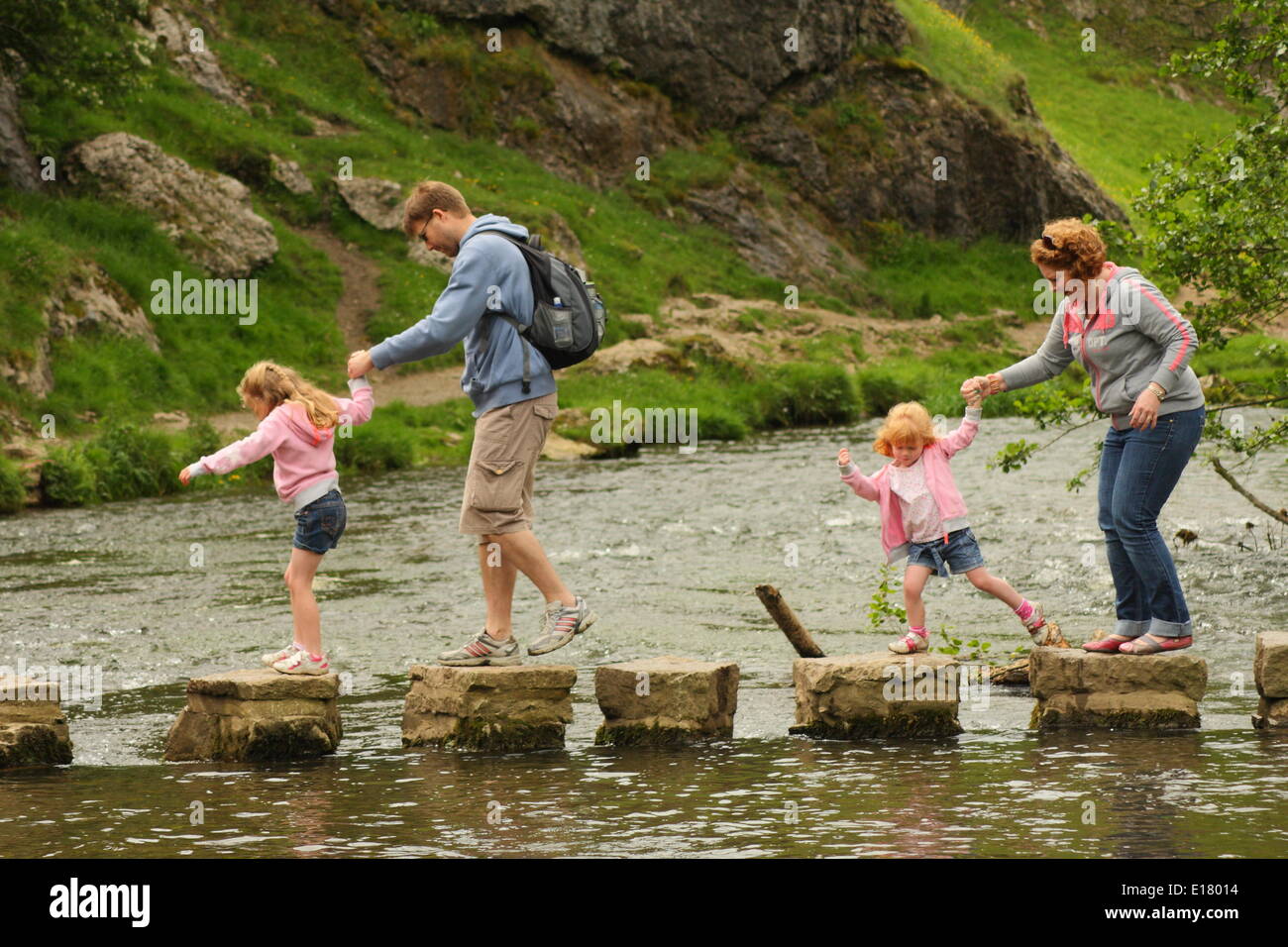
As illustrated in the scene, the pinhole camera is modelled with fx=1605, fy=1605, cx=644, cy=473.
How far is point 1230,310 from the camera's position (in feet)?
49.7

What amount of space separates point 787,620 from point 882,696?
4.89 feet

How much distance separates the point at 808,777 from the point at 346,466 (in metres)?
23.0

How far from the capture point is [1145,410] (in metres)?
8.90

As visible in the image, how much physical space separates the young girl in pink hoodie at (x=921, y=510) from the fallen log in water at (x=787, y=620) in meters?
0.79

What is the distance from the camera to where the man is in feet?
30.4

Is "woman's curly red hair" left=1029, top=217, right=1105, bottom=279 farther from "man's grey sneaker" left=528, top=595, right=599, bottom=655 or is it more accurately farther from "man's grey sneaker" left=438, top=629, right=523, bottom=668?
"man's grey sneaker" left=438, top=629, right=523, bottom=668

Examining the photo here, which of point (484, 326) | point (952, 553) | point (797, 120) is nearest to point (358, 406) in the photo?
point (484, 326)

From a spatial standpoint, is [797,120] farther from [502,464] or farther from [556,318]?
[502,464]

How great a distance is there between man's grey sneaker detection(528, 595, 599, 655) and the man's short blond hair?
95.2 inches

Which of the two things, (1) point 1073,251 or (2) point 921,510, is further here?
(2) point 921,510

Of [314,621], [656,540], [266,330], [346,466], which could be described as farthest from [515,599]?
[266,330]

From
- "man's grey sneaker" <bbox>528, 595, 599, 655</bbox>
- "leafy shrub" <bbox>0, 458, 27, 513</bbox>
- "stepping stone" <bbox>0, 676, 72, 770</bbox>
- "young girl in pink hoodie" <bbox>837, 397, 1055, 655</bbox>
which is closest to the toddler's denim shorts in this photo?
"young girl in pink hoodie" <bbox>837, 397, 1055, 655</bbox>

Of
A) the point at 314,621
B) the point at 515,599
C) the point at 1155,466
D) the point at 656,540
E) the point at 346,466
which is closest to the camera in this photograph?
the point at 1155,466
